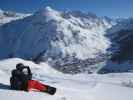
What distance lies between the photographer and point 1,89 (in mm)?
12750

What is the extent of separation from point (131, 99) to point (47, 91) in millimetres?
5014

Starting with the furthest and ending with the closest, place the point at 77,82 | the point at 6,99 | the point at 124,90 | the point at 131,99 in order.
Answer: the point at 77,82, the point at 124,90, the point at 131,99, the point at 6,99

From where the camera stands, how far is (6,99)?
11094mm

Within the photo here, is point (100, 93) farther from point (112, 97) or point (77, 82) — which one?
point (77, 82)

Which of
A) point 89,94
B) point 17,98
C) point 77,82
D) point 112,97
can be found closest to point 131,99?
point 112,97

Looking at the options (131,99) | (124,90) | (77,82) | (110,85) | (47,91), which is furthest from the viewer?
(77,82)

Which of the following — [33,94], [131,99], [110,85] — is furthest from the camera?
[110,85]

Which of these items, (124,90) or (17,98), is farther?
(124,90)

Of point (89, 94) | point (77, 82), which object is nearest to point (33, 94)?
point (89, 94)

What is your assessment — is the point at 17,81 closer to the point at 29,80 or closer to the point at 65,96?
the point at 29,80

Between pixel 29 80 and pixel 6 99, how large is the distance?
2.13 meters

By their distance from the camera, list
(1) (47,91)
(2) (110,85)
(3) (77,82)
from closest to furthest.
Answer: (1) (47,91) < (2) (110,85) < (3) (77,82)

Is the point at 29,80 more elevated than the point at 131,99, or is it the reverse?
the point at 29,80

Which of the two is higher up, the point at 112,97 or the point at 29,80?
the point at 29,80
